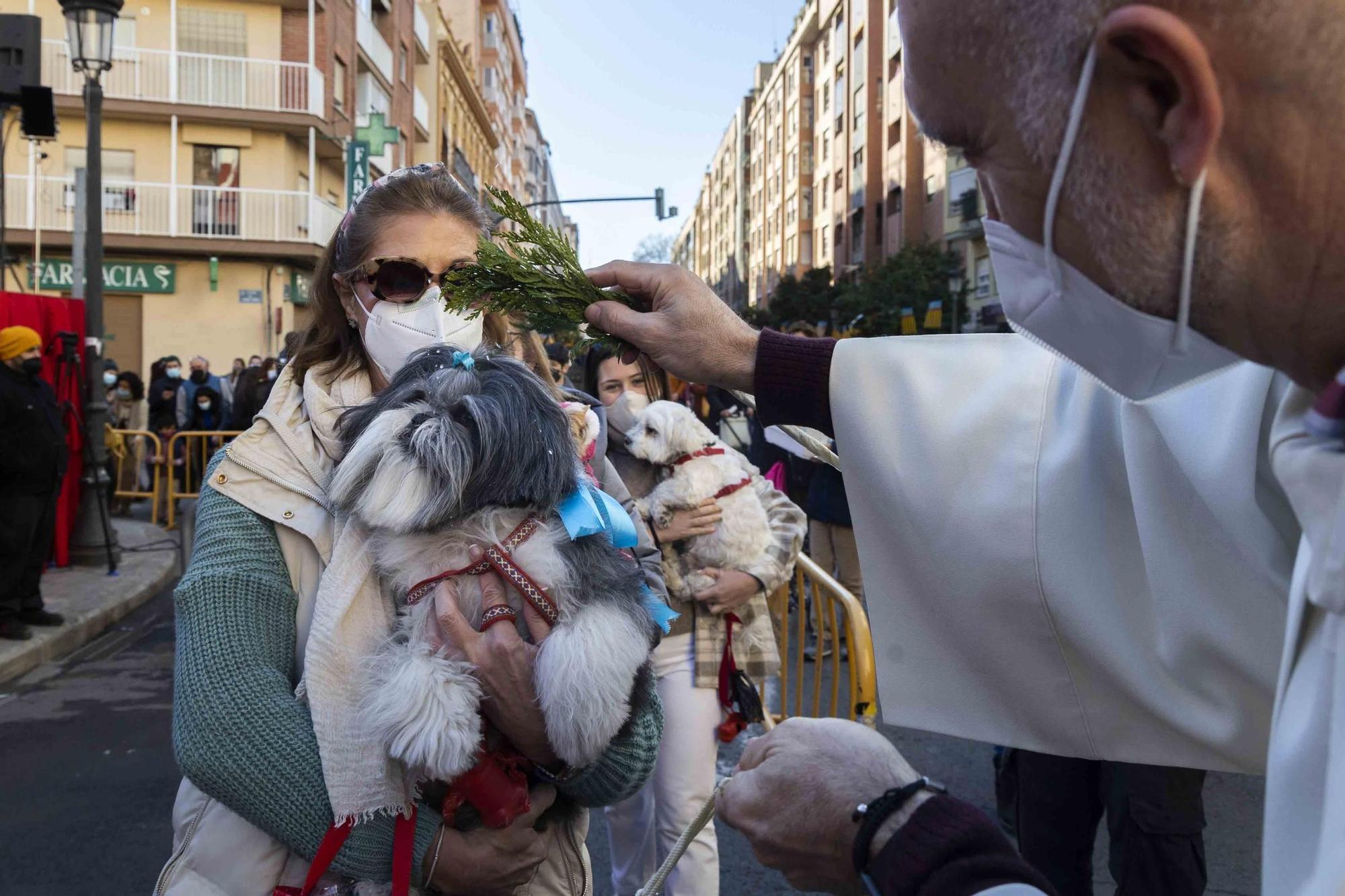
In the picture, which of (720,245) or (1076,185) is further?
(720,245)

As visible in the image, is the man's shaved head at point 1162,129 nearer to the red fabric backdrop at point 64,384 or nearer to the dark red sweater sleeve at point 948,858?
the dark red sweater sleeve at point 948,858

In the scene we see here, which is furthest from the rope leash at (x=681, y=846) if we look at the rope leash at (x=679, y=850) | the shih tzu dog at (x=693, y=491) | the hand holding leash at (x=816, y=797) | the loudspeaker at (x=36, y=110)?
the loudspeaker at (x=36, y=110)

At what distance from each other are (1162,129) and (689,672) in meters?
2.85

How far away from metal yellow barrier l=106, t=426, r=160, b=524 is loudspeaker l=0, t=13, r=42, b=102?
5733 millimetres

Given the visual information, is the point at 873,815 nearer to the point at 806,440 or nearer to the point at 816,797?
the point at 816,797

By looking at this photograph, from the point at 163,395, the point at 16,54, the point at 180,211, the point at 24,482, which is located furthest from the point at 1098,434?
the point at 180,211

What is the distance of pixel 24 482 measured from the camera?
7.36 metres

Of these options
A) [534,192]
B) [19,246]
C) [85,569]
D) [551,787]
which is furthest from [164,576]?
[534,192]

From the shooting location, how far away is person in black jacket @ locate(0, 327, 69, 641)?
7039 millimetres

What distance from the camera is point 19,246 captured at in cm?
2634

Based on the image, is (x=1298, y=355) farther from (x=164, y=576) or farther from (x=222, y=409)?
(x=222, y=409)

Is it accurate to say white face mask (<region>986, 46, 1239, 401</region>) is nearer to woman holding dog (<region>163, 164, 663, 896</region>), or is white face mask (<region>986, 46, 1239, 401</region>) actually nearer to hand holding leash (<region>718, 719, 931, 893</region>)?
hand holding leash (<region>718, 719, 931, 893</region>)

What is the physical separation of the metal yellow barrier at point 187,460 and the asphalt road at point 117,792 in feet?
19.7

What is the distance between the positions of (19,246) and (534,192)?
69530 mm
